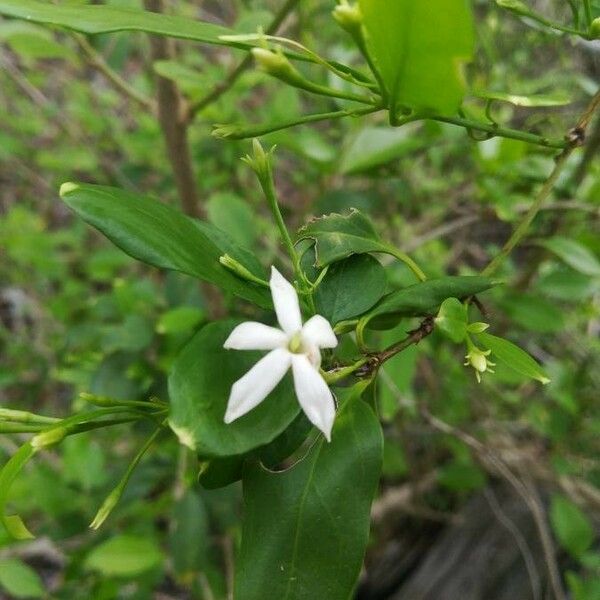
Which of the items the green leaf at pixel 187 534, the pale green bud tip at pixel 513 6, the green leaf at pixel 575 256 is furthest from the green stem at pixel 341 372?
the green leaf at pixel 187 534

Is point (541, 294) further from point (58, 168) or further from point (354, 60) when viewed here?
point (58, 168)

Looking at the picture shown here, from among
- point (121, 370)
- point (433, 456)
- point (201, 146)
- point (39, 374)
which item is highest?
point (201, 146)

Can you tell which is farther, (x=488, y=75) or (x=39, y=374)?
(x=39, y=374)

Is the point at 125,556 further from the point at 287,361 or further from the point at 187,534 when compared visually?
the point at 287,361

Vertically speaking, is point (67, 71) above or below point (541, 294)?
below

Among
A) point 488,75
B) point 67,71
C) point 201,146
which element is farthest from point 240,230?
point 67,71

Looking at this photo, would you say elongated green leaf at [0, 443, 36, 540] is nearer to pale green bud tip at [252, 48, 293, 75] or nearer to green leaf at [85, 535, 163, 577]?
pale green bud tip at [252, 48, 293, 75]

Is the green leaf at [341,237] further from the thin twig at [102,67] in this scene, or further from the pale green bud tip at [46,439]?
the thin twig at [102,67]
